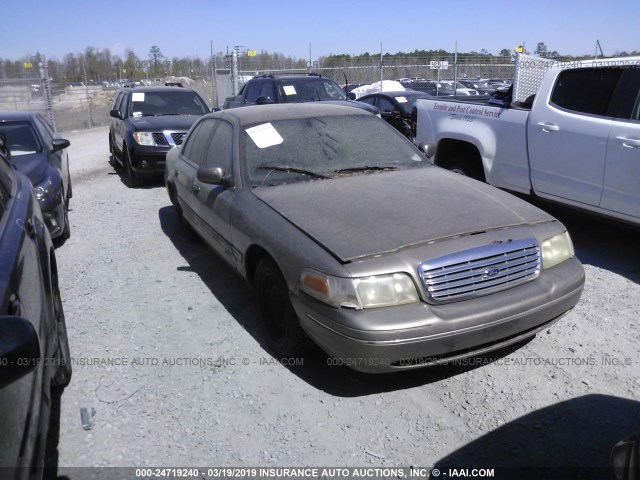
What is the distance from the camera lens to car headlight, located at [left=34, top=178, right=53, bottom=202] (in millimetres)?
5812

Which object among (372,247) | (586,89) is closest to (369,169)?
(372,247)

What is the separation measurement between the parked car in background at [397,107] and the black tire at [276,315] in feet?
29.8

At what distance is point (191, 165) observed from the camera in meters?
5.50

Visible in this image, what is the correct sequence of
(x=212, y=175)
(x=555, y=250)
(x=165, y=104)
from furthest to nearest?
(x=165, y=104), (x=212, y=175), (x=555, y=250)

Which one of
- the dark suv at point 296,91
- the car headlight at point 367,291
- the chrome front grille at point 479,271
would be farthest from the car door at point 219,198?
the dark suv at point 296,91

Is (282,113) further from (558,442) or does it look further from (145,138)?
(145,138)

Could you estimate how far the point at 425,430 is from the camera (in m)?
3.00

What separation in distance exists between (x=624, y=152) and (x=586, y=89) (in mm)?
867

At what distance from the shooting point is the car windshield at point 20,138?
6957 millimetres

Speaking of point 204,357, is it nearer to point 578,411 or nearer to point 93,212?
point 578,411

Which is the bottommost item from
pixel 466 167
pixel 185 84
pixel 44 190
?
pixel 44 190

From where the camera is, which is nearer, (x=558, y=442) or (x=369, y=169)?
(x=558, y=442)

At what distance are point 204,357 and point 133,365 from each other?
0.47 m

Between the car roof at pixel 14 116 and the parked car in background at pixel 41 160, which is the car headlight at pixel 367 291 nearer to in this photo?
the parked car in background at pixel 41 160
